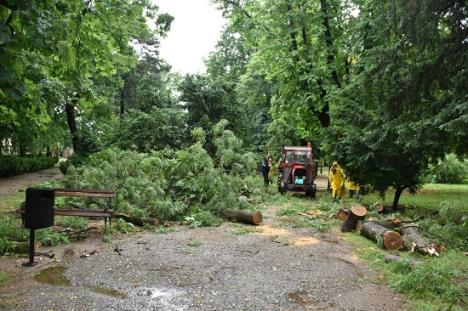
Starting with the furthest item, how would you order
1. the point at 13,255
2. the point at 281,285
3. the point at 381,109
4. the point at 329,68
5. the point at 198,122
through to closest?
the point at 198,122 < the point at 329,68 < the point at 381,109 < the point at 13,255 < the point at 281,285

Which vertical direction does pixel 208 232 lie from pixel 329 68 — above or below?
below

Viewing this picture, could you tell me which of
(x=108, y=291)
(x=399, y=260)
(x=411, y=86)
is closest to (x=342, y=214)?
(x=411, y=86)

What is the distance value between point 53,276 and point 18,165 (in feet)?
80.6

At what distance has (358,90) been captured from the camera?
13.6 meters

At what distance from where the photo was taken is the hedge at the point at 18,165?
86.4 ft

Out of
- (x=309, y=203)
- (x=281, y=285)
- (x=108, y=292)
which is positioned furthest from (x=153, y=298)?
(x=309, y=203)

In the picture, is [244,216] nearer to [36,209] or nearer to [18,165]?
[36,209]

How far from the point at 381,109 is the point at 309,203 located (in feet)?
17.5

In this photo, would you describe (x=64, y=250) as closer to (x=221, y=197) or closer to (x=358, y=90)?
(x=221, y=197)

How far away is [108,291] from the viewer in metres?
6.29

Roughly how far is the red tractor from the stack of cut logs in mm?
7063

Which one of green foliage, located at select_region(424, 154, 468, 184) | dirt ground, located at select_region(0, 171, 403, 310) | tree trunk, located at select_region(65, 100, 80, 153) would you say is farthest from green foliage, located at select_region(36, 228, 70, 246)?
green foliage, located at select_region(424, 154, 468, 184)

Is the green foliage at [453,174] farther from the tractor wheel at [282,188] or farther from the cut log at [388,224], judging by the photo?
the cut log at [388,224]

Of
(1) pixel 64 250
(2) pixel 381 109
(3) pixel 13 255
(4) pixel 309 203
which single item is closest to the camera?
(3) pixel 13 255
